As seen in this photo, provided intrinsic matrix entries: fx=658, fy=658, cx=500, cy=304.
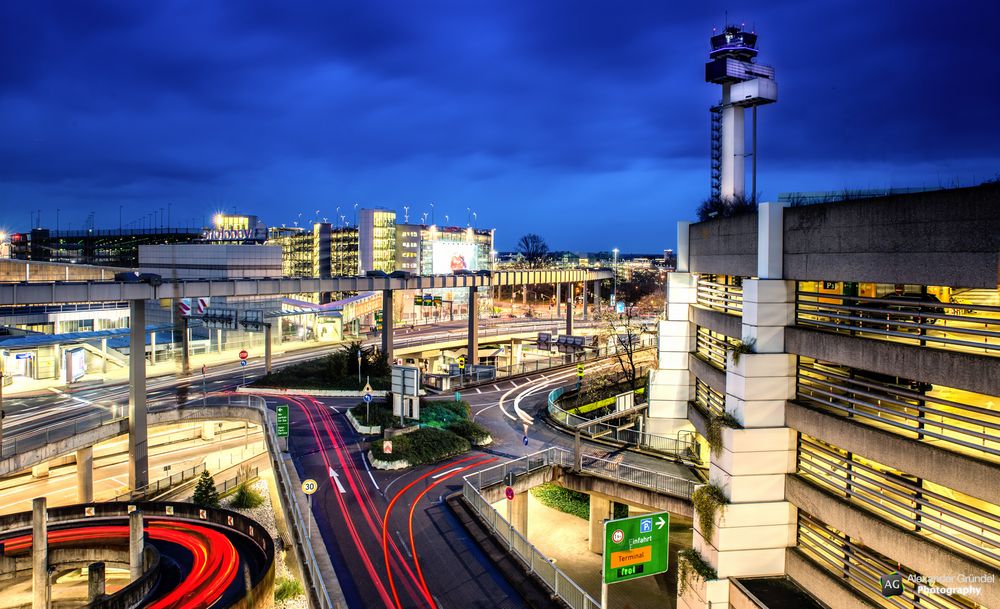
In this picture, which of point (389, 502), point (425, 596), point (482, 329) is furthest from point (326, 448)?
point (482, 329)

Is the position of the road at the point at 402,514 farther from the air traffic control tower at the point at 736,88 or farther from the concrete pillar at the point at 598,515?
the air traffic control tower at the point at 736,88

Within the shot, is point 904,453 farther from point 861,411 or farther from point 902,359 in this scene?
point 902,359

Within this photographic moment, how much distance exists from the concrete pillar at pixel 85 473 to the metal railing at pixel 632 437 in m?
26.6

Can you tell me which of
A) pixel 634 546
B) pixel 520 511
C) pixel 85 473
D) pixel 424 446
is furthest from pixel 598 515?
pixel 85 473

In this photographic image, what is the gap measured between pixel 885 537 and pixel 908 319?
5404mm

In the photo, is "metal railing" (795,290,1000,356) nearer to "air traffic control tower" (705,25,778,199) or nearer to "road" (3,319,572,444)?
"road" (3,319,572,444)

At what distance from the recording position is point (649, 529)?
54.9ft

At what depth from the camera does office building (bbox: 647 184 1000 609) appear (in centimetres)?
1398

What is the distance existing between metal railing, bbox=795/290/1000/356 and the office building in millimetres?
61

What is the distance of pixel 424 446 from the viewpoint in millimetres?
34812

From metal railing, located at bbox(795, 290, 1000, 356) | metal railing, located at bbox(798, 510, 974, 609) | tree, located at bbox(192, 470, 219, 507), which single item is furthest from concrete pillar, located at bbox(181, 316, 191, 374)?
Result: metal railing, located at bbox(795, 290, 1000, 356)

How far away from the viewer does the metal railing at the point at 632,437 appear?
33.1 meters

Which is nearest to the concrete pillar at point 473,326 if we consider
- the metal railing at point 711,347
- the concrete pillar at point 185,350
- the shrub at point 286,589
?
the concrete pillar at point 185,350

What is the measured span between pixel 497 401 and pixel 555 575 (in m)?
30.3
